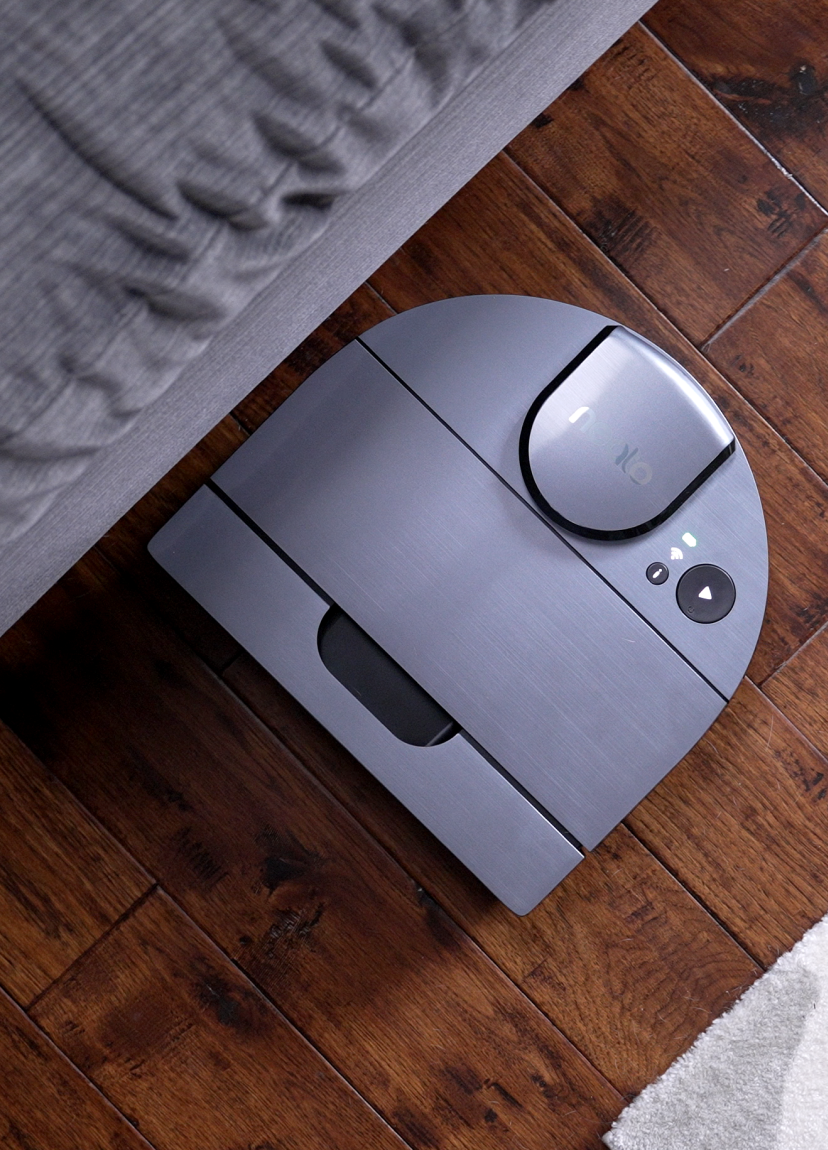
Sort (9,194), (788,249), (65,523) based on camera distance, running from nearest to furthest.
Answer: (9,194), (65,523), (788,249)

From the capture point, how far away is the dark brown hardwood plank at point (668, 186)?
0.77 meters

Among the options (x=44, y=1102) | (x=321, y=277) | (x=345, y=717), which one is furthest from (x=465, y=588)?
(x=44, y=1102)

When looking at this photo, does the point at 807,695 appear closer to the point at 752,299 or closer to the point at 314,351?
the point at 752,299

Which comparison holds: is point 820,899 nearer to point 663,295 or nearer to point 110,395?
point 663,295

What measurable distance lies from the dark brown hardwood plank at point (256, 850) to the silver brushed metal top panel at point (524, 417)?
0.30 meters

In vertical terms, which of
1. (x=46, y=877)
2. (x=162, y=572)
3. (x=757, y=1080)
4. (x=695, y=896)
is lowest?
(x=757, y=1080)

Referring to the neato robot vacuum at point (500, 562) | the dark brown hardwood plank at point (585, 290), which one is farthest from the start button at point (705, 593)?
the dark brown hardwood plank at point (585, 290)

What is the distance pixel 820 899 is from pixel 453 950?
0.32m

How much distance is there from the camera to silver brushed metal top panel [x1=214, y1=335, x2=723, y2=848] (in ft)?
2.13

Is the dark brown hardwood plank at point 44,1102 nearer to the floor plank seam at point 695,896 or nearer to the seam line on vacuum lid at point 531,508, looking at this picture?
the floor plank seam at point 695,896

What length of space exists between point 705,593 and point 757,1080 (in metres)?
0.43

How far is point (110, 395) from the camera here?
395 millimetres

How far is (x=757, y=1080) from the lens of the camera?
0.76 meters

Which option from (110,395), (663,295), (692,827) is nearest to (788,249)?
(663,295)
